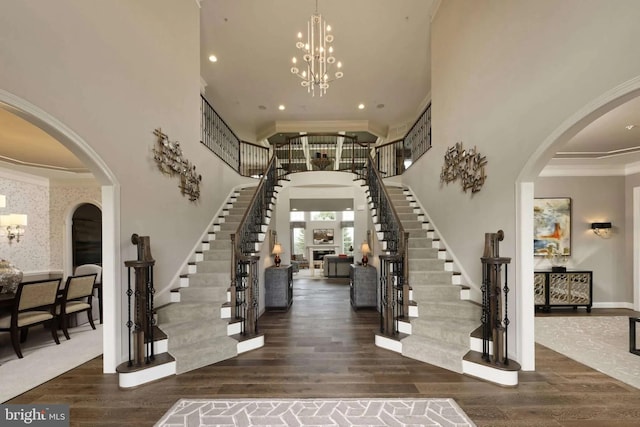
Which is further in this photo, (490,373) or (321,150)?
(321,150)

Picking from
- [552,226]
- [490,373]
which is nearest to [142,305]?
[490,373]

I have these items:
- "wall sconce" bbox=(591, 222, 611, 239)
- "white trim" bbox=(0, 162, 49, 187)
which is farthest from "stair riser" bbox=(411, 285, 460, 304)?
"white trim" bbox=(0, 162, 49, 187)

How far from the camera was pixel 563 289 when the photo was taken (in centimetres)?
597

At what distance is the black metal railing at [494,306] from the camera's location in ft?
9.87

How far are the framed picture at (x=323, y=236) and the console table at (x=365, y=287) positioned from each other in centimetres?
1183

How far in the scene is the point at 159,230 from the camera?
4020 mm

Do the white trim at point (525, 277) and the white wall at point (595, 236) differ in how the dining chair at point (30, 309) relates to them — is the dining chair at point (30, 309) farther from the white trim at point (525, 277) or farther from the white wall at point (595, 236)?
the white wall at point (595, 236)

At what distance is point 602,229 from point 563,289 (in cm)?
164

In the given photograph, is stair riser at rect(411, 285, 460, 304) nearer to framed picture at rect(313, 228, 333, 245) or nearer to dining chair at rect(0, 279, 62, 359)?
dining chair at rect(0, 279, 62, 359)

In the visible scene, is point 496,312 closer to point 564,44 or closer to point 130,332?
point 564,44

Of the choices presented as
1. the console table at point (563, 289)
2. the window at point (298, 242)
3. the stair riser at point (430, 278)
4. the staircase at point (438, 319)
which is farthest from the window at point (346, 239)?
the stair riser at point (430, 278)

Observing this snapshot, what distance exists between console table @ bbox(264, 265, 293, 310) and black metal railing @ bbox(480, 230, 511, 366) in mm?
3813

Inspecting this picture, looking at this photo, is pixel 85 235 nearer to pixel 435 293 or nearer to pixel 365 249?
pixel 365 249

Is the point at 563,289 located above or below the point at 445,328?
below
